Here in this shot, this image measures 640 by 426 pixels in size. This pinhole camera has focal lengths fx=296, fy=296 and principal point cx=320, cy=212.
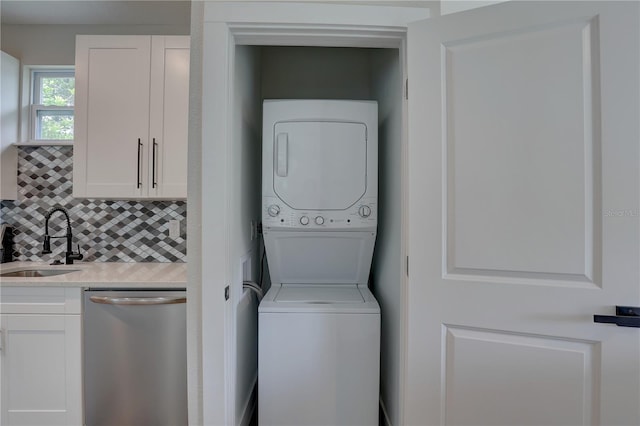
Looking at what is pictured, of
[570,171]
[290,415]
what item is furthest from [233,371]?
[570,171]

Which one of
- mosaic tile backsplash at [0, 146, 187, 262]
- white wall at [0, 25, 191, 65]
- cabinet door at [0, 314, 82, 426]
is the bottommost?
cabinet door at [0, 314, 82, 426]

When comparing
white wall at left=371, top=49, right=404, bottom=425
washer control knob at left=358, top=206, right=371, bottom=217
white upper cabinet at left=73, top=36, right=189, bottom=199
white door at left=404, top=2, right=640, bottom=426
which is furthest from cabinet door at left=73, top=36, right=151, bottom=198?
white door at left=404, top=2, right=640, bottom=426

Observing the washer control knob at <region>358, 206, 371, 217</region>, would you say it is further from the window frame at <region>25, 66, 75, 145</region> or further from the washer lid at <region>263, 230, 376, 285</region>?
the window frame at <region>25, 66, 75, 145</region>

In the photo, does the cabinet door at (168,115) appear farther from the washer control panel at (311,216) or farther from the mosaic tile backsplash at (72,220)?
the washer control panel at (311,216)

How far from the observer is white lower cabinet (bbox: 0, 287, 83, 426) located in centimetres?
165

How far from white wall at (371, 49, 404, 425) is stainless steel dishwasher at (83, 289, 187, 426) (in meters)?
1.15

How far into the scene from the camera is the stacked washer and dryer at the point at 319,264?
1499 mm

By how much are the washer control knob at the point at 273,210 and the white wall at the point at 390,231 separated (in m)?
0.64

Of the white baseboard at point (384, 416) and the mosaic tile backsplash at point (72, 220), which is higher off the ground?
the mosaic tile backsplash at point (72, 220)

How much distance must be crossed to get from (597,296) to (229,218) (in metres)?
1.38

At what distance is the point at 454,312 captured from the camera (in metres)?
1.16

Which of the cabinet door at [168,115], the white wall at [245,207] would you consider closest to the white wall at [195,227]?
the white wall at [245,207]

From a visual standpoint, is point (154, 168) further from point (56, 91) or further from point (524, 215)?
point (524, 215)

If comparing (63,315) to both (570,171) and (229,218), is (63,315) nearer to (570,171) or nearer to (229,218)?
(229,218)
